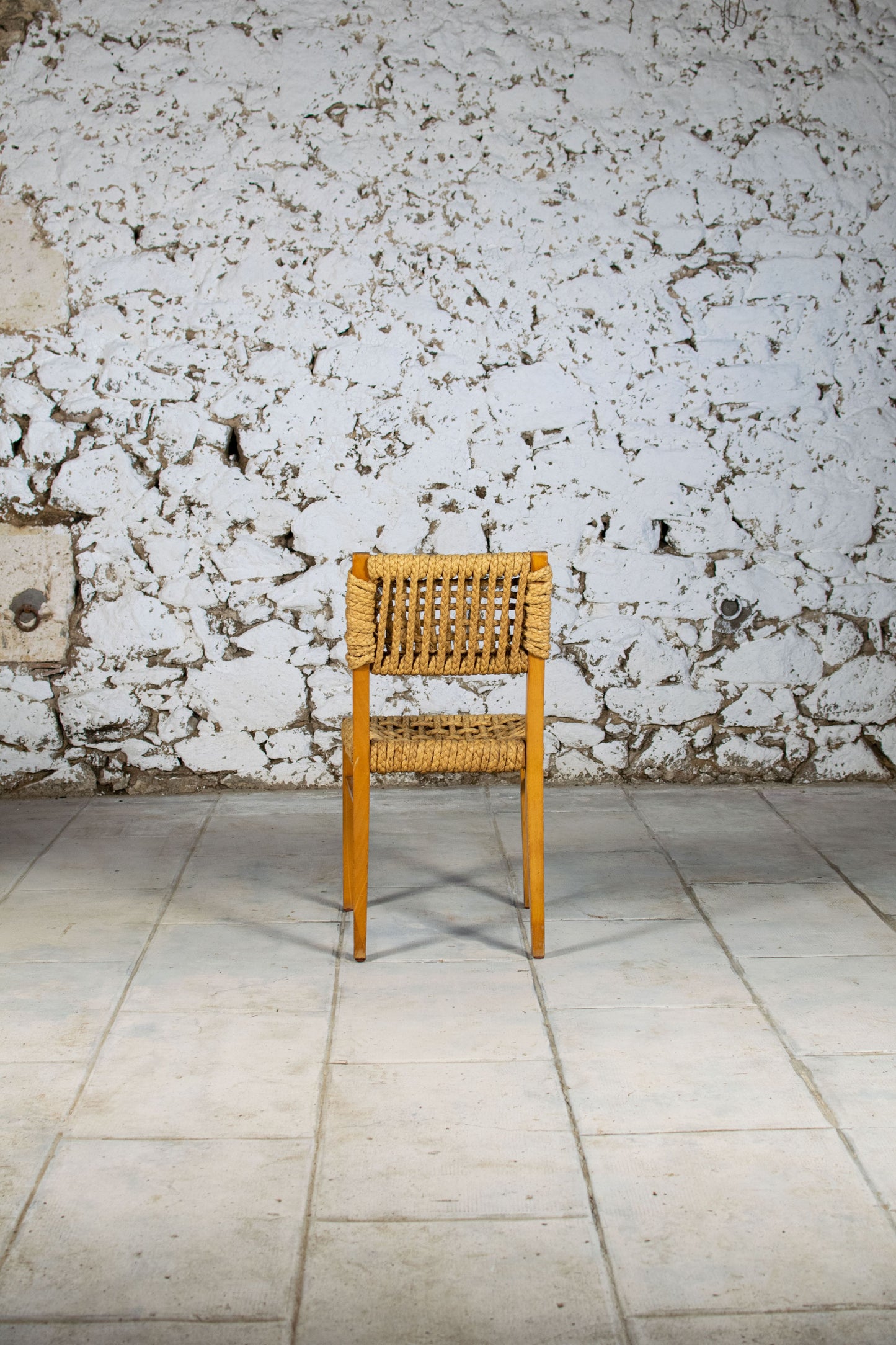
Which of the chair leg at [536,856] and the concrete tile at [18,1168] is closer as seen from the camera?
the concrete tile at [18,1168]

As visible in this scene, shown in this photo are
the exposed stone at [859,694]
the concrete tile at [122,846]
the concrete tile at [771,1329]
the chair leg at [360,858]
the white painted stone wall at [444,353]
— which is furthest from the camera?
the exposed stone at [859,694]

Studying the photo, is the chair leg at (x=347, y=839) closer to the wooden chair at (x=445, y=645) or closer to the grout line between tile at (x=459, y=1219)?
the wooden chair at (x=445, y=645)

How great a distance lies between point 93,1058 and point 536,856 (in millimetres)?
889

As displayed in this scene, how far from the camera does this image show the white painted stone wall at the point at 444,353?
331 cm

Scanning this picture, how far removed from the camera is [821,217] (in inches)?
133

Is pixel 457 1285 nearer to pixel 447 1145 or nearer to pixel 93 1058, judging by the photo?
pixel 447 1145

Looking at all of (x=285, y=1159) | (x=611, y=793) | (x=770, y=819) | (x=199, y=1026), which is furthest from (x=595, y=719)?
(x=285, y=1159)

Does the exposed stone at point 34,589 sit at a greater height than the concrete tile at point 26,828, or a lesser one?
greater

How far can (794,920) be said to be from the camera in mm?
2467

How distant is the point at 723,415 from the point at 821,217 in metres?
0.64

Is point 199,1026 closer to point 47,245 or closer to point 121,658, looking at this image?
point 121,658

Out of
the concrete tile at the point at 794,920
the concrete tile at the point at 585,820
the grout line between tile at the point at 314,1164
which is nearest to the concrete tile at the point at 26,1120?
the grout line between tile at the point at 314,1164

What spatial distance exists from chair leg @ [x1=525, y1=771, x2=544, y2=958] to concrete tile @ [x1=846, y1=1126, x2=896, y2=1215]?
29.4 inches

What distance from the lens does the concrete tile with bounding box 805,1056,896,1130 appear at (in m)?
1.69
